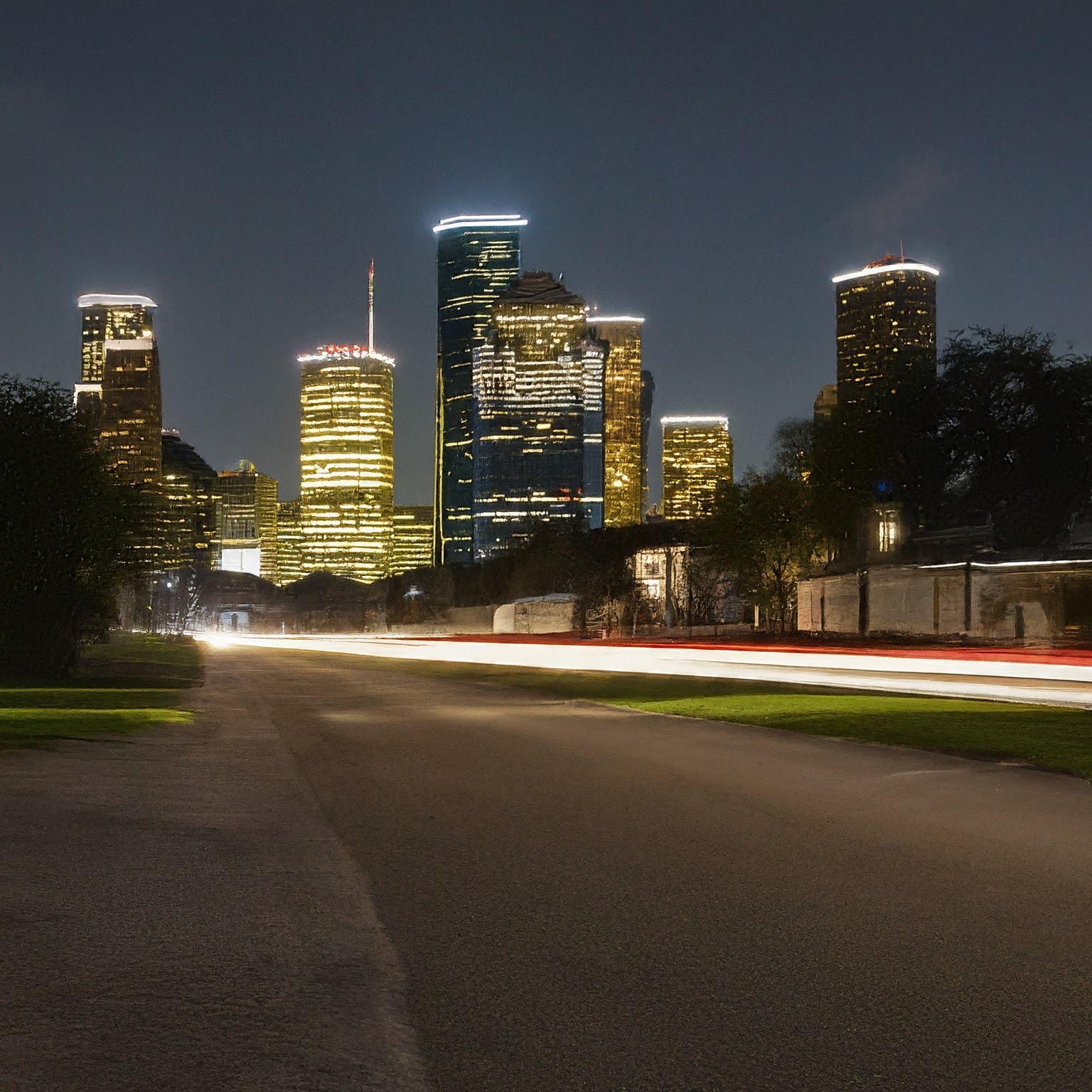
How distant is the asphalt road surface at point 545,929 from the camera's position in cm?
461

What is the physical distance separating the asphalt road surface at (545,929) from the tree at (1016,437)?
62273mm

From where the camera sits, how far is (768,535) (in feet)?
220

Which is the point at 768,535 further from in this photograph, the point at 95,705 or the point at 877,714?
the point at 95,705

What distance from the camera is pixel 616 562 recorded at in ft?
330

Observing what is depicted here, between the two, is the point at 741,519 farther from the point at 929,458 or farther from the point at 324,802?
the point at 324,802

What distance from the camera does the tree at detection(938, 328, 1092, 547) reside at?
70.1 m

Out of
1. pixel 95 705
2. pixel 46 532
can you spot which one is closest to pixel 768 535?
pixel 46 532

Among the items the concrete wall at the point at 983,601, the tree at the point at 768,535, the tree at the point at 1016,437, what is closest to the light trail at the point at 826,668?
the concrete wall at the point at 983,601

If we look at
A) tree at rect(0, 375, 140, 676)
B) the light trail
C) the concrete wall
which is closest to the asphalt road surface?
the light trail

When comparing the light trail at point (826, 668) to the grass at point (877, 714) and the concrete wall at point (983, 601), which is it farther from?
the concrete wall at point (983, 601)

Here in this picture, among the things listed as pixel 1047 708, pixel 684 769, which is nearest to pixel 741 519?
pixel 1047 708

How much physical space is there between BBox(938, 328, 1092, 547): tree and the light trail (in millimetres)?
30554

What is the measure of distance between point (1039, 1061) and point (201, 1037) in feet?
10.7

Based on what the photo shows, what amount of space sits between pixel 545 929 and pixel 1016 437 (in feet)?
237
